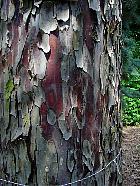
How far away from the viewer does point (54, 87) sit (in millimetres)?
1558

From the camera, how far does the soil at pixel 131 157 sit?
479cm

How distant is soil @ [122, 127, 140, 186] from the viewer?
4.79 metres

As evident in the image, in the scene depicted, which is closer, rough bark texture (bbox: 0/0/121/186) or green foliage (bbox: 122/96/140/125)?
rough bark texture (bbox: 0/0/121/186)

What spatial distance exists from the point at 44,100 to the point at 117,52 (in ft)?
1.31

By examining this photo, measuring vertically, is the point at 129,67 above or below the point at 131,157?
above

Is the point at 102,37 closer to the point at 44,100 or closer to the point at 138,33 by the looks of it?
the point at 44,100

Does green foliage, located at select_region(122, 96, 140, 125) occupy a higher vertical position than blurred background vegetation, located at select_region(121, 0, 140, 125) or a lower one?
lower

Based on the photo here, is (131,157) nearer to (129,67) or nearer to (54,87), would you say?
(129,67)

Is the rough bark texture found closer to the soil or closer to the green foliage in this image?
the soil

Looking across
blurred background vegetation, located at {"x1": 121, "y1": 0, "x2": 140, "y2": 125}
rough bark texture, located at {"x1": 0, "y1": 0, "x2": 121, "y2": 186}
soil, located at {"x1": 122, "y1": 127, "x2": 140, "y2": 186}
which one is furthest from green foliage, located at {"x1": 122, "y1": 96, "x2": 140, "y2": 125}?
rough bark texture, located at {"x1": 0, "y1": 0, "x2": 121, "y2": 186}

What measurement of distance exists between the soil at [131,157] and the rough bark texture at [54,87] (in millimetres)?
3077

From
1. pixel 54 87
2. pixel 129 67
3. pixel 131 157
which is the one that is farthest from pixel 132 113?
pixel 54 87

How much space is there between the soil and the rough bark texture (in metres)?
3.08

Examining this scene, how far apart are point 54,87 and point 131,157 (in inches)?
167
